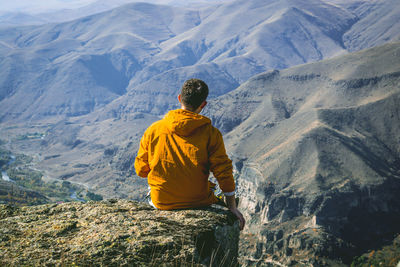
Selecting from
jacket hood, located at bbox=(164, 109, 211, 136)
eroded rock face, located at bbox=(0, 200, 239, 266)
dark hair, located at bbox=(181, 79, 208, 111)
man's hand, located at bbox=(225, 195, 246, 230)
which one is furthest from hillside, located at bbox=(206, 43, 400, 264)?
dark hair, located at bbox=(181, 79, 208, 111)

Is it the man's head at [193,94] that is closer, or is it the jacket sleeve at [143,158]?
the man's head at [193,94]

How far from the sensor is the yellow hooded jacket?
19.6ft

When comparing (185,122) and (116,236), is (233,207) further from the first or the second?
(116,236)

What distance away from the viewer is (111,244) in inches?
196

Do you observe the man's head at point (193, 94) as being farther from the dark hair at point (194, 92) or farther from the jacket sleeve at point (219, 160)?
the jacket sleeve at point (219, 160)

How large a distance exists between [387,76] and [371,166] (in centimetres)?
6585

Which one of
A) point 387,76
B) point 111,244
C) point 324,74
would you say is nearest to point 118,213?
point 111,244

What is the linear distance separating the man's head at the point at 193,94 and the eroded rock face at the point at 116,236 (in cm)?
217

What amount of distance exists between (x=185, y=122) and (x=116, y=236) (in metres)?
2.35

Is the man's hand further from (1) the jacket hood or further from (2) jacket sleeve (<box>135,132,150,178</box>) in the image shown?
(2) jacket sleeve (<box>135,132,150,178</box>)

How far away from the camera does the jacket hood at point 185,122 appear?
5863mm

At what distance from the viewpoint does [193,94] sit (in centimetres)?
596

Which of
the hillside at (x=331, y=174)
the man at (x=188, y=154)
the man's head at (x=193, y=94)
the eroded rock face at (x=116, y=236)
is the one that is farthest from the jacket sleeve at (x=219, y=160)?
the hillside at (x=331, y=174)

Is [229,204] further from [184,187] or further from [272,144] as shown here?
[272,144]
